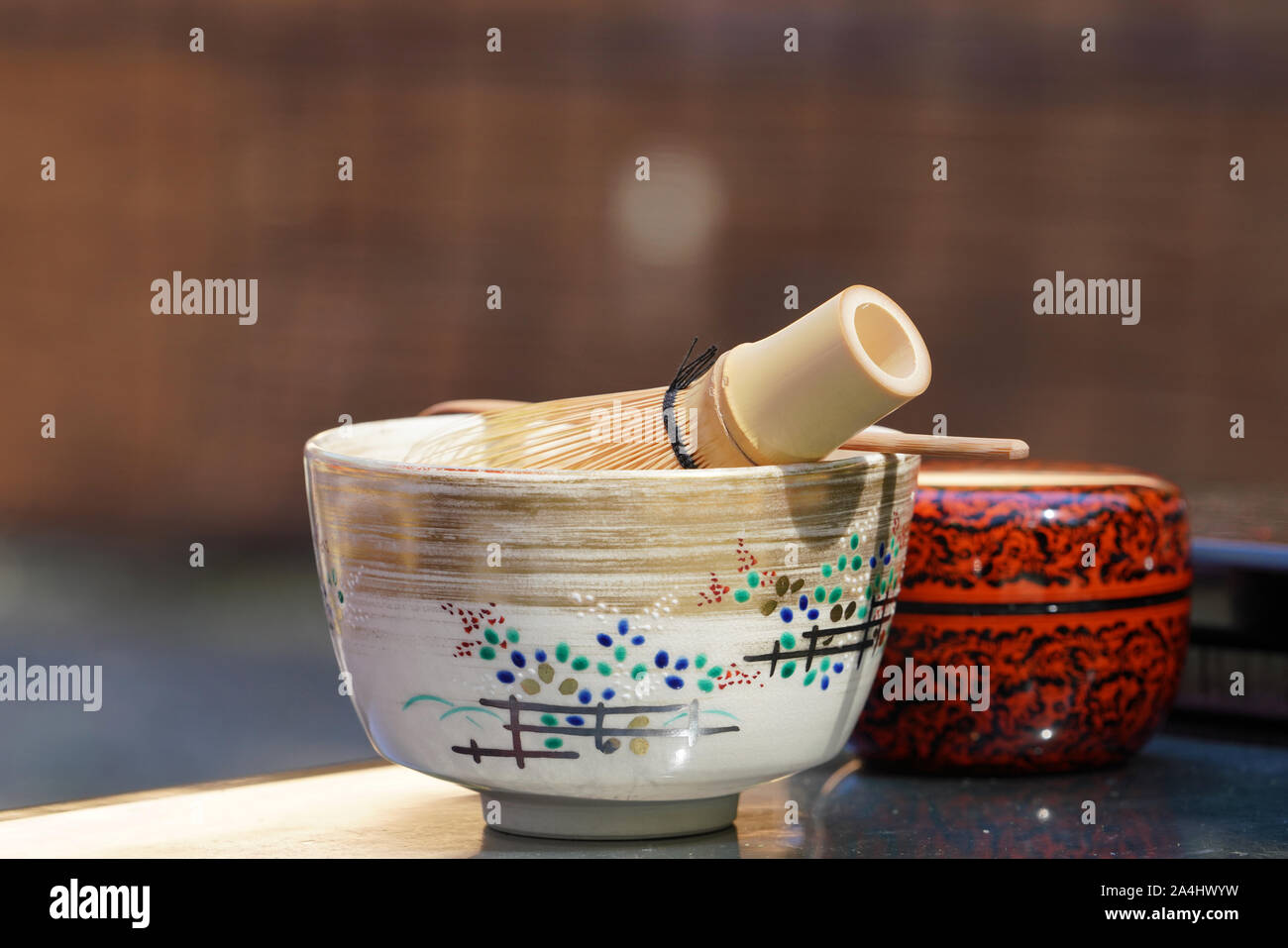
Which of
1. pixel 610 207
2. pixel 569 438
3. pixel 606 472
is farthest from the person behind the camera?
pixel 610 207

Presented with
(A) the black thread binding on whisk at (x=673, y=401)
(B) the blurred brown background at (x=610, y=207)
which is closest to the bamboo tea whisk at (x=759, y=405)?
(A) the black thread binding on whisk at (x=673, y=401)

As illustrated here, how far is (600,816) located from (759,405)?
0.15m

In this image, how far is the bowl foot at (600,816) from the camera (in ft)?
1.84

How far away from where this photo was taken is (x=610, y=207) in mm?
1275

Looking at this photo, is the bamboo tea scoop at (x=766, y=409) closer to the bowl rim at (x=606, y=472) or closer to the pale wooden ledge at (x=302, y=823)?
the bowl rim at (x=606, y=472)

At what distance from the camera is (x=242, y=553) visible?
1.39 metres

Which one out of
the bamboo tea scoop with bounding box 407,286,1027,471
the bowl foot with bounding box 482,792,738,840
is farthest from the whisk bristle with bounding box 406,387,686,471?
the bowl foot with bounding box 482,792,738,840

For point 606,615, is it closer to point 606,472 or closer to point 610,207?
point 606,472

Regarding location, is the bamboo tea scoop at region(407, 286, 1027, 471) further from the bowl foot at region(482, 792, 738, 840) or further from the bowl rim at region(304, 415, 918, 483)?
the bowl foot at region(482, 792, 738, 840)

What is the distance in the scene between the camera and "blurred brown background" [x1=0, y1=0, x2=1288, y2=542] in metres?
1.25

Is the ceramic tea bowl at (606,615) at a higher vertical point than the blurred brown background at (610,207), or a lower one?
lower

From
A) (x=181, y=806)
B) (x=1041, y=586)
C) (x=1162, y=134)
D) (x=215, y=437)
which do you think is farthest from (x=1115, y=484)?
(x=215, y=437)

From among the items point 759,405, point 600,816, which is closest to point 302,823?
point 600,816

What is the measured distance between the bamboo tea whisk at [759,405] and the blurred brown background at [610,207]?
64cm
